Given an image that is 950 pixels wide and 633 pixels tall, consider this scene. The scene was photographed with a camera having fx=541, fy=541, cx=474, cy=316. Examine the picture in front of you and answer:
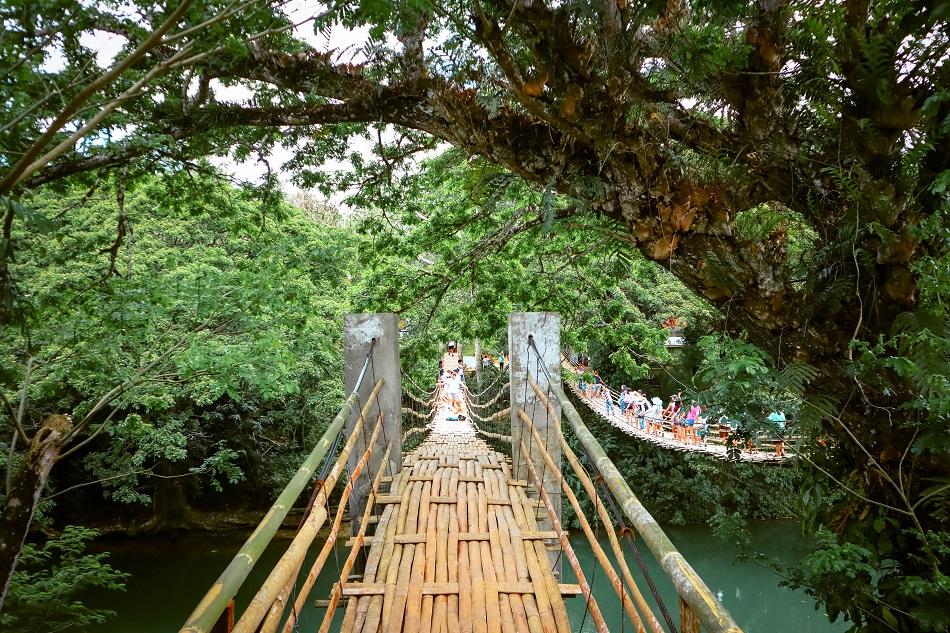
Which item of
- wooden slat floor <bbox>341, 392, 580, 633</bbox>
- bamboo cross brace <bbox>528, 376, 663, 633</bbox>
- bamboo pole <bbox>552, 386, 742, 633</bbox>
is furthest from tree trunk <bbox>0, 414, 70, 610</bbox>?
bamboo pole <bbox>552, 386, 742, 633</bbox>

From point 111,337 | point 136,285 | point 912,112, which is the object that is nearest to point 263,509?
point 111,337

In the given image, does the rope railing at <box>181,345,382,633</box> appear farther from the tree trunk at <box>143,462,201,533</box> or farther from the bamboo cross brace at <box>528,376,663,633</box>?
the tree trunk at <box>143,462,201,533</box>

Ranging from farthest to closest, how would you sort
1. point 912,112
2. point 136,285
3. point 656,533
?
point 136,285 → point 912,112 → point 656,533

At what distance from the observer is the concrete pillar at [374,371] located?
269 cm

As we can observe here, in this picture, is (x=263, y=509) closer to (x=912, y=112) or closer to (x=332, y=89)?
(x=332, y=89)

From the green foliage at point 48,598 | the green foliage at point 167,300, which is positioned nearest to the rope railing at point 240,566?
the green foliage at point 167,300

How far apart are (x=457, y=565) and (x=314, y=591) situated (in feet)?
22.0

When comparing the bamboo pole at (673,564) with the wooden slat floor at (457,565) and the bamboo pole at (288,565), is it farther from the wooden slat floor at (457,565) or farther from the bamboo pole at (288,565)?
the bamboo pole at (288,565)

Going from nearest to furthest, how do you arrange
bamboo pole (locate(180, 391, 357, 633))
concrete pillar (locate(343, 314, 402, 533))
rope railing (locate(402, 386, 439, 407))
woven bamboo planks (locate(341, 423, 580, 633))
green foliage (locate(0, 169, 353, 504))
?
bamboo pole (locate(180, 391, 357, 633)), woven bamboo planks (locate(341, 423, 580, 633)), concrete pillar (locate(343, 314, 402, 533)), green foliage (locate(0, 169, 353, 504)), rope railing (locate(402, 386, 439, 407))

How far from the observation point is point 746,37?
68.6 inches

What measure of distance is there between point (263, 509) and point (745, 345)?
369 inches

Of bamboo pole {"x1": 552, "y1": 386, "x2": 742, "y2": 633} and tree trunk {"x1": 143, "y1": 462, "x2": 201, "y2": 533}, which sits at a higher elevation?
bamboo pole {"x1": 552, "y1": 386, "x2": 742, "y2": 633}

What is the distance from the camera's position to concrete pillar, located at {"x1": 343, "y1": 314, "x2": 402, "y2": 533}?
2.69 meters

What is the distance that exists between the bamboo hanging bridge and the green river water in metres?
4.85
